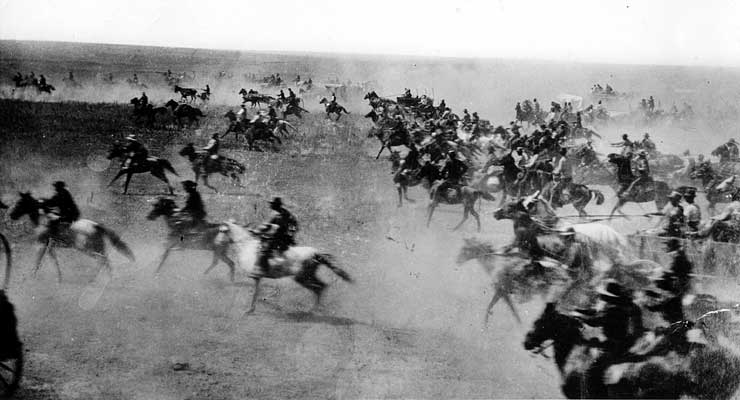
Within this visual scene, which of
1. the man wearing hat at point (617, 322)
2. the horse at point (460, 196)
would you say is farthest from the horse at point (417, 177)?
the man wearing hat at point (617, 322)

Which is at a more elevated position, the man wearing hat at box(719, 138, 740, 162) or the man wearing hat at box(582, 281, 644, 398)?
the man wearing hat at box(719, 138, 740, 162)

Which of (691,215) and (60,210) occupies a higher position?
(691,215)

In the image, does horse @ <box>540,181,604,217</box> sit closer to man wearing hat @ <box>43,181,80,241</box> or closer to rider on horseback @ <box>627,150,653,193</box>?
rider on horseback @ <box>627,150,653,193</box>

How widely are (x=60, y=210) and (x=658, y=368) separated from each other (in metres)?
9.81

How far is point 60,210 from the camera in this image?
8805 mm

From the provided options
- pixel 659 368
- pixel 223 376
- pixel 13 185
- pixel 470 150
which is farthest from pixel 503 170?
pixel 13 185

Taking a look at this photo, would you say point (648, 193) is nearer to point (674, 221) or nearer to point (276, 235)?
point (674, 221)

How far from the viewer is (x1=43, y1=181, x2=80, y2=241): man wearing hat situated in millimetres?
8602

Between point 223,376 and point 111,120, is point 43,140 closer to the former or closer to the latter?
point 111,120

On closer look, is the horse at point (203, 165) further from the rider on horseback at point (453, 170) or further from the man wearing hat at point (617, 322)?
the man wearing hat at point (617, 322)

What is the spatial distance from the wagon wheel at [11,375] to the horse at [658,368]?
6913 mm

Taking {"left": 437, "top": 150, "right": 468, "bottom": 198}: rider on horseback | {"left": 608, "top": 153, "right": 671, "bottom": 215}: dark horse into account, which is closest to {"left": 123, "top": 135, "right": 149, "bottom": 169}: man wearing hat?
{"left": 437, "top": 150, "right": 468, "bottom": 198}: rider on horseback

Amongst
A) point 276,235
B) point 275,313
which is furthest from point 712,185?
point 275,313

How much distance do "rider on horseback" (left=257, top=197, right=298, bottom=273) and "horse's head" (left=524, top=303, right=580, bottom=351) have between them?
410 centimetres
